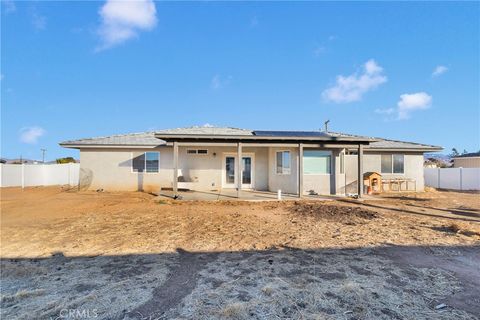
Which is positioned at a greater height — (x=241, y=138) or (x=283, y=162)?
(x=241, y=138)

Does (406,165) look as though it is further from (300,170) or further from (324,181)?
(300,170)

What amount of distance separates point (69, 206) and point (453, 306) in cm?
1150

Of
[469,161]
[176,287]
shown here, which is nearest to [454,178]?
[469,161]

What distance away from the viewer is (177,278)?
3879 millimetres

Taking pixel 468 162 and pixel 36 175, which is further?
pixel 468 162

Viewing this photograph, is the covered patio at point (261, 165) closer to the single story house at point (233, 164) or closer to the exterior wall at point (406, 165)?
the single story house at point (233, 164)

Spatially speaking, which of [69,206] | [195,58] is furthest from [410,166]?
[69,206]

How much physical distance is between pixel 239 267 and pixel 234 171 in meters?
11.6

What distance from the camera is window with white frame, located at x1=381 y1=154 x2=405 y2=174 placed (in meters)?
16.4

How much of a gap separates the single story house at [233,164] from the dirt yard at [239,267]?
18.0 ft

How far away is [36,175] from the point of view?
20.2 meters

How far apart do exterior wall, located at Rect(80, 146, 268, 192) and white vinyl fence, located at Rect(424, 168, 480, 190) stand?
14265 mm

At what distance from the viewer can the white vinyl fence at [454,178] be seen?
18.4 metres

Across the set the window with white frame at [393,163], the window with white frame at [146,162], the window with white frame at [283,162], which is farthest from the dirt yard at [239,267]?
the window with white frame at [393,163]
